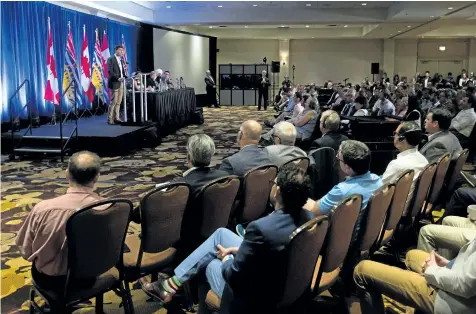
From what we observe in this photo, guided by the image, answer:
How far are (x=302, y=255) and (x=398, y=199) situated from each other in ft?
4.17

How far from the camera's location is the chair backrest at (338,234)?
2.42 metres

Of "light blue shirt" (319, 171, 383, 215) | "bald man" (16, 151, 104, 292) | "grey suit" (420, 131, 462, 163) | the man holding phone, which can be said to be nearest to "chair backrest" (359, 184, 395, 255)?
"light blue shirt" (319, 171, 383, 215)

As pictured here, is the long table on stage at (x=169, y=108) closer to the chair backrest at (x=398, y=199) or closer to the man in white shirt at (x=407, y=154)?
the man in white shirt at (x=407, y=154)

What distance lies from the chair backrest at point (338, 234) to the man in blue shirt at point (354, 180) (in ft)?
1.27

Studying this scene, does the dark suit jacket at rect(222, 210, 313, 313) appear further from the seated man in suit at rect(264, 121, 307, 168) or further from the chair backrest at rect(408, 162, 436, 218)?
the seated man in suit at rect(264, 121, 307, 168)

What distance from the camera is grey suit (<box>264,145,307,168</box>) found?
4.20 metres

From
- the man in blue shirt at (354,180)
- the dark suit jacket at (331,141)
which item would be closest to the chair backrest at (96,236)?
the man in blue shirt at (354,180)

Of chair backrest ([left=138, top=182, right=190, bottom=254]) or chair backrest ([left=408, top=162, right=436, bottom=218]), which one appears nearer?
chair backrest ([left=138, top=182, right=190, bottom=254])

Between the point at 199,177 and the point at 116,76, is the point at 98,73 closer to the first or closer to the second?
the point at 116,76

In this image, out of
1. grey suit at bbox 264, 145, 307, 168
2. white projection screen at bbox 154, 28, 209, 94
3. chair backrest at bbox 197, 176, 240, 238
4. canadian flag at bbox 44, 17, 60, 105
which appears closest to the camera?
chair backrest at bbox 197, 176, 240, 238

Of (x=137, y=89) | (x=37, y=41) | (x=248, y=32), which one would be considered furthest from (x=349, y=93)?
(x=248, y=32)

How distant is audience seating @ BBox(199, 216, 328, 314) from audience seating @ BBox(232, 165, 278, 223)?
3.79ft

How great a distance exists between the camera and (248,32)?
2359cm

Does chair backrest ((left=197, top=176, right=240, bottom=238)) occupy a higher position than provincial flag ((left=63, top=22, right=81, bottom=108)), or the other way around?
provincial flag ((left=63, top=22, right=81, bottom=108))
